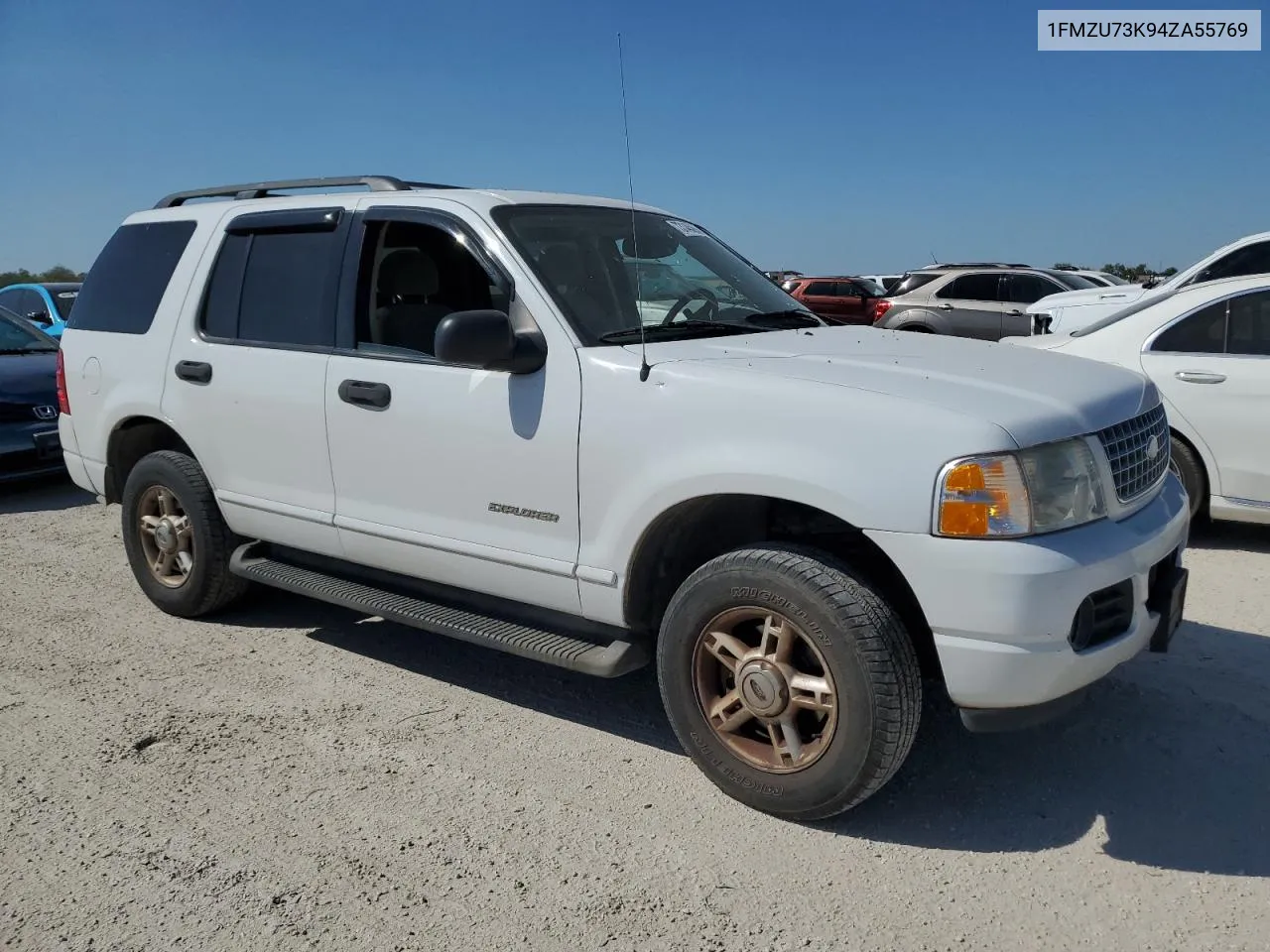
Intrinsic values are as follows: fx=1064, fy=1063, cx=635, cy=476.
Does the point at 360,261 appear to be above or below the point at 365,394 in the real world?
above

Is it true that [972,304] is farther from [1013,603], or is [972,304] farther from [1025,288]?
[1013,603]

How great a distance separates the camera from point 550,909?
2.80m

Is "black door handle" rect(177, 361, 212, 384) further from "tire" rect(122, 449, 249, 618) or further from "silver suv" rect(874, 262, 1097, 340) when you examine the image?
"silver suv" rect(874, 262, 1097, 340)

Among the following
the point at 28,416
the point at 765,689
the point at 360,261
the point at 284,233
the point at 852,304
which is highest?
the point at 284,233

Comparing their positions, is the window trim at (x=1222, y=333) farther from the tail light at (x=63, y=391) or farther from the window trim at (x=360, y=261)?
the tail light at (x=63, y=391)

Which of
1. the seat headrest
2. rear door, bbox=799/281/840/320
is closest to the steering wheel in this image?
the seat headrest

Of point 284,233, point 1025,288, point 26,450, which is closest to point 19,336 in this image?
point 26,450

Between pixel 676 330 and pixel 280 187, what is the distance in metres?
2.27

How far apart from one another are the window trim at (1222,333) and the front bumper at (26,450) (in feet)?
24.9

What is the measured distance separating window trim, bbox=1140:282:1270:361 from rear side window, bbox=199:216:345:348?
466cm

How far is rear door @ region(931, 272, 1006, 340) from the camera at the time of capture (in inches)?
603

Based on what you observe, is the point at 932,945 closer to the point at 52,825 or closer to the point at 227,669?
the point at 52,825


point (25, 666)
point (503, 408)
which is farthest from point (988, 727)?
point (25, 666)

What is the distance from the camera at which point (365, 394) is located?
4.04 metres
